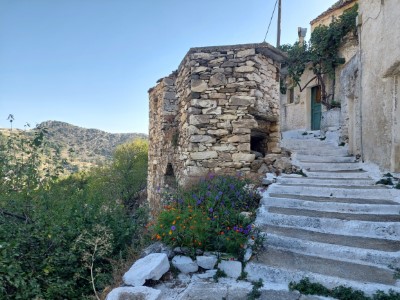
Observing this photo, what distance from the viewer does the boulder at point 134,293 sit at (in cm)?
241

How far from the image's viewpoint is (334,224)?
361 centimetres

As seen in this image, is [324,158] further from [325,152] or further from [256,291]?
[256,291]

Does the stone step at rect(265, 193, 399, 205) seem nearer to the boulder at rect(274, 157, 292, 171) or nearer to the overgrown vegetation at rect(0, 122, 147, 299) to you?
the boulder at rect(274, 157, 292, 171)

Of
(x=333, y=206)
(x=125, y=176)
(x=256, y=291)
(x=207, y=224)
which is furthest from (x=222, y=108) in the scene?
(x=125, y=176)

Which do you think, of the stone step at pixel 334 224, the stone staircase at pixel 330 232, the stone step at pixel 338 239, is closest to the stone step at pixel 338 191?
the stone staircase at pixel 330 232

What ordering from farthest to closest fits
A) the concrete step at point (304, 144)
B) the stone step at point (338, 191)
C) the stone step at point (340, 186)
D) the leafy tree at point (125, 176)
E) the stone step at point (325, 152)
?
the leafy tree at point (125, 176) < the concrete step at point (304, 144) < the stone step at point (325, 152) < the stone step at point (340, 186) < the stone step at point (338, 191)

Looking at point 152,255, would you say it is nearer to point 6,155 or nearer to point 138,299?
point 138,299

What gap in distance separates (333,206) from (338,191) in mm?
625

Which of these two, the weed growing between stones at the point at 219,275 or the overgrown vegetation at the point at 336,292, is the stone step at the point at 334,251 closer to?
the overgrown vegetation at the point at 336,292

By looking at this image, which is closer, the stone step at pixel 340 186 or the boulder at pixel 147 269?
the boulder at pixel 147 269

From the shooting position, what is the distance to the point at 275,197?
4.50m

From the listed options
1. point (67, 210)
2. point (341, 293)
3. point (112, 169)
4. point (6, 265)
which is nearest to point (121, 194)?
point (112, 169)

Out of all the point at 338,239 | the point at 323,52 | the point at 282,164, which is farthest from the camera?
the point at 323,52

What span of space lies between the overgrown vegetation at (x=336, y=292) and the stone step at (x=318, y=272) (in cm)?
7
